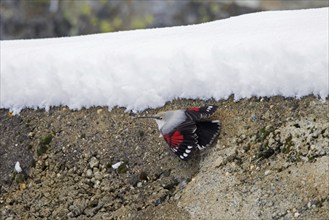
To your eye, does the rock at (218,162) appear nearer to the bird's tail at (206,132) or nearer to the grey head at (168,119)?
the bird's tail at (206,132)

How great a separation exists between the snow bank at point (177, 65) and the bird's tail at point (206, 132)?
0.23 metres

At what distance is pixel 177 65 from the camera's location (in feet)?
16.1

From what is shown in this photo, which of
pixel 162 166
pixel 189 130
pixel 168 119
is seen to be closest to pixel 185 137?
pixel 189 130

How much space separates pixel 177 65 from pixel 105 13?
3063 millimetres

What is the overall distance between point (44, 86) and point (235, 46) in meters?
1.44

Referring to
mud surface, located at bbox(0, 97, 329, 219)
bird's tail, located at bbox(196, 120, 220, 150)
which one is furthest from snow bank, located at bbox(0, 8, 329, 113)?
bird's tail, located at bbox(196, 120, 220, 150)

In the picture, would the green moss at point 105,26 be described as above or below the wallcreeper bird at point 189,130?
below

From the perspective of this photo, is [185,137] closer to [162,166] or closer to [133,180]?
[162,166]

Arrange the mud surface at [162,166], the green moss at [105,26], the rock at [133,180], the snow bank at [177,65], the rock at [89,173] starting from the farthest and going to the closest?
the green moss at [105,26] < the rock at [89,173] < the rock at [133,180] < the snow bank at [177,65] < the mud surface at [162,166]

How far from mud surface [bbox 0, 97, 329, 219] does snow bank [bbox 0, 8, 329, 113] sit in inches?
3.7

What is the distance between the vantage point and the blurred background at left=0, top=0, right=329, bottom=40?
7.48 metres

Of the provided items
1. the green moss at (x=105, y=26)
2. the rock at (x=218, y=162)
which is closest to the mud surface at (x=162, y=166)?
the rock at (x=218, y=162)

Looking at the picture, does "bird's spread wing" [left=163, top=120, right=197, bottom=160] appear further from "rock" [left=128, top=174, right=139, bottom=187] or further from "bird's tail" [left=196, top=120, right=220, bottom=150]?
"rock" [left=128, top=174, right=139, bottom=187]

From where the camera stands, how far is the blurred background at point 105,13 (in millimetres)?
7477
